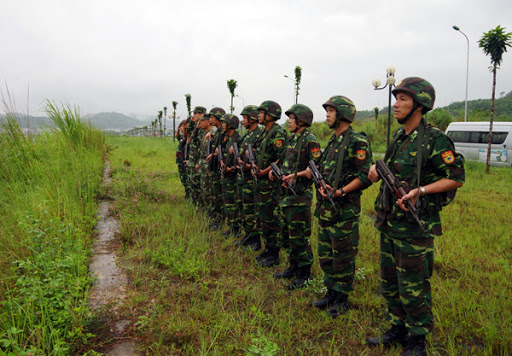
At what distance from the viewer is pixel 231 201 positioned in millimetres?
5070

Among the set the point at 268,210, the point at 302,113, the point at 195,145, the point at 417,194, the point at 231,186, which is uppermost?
the point at 302,113

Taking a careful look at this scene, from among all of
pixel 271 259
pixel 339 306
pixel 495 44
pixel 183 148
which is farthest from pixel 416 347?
Answer: pixel 495 44

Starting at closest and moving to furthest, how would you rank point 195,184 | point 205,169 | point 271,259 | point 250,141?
point 271,259, point 250,141, point 205,169, point 195,184

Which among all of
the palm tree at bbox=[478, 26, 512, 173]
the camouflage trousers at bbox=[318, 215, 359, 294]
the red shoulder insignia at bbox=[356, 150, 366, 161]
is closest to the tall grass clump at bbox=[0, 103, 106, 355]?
the camouflage trousers at bbox=[318, 215, 359, 294]

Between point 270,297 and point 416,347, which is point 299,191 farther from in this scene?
point 416,347

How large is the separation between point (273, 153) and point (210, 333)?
237cm

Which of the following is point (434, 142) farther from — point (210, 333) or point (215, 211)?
point (215, 211)

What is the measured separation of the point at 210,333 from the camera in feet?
8.23

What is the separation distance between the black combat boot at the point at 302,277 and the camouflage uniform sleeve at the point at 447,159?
185cm

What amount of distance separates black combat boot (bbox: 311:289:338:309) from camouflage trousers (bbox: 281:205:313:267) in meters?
0.49

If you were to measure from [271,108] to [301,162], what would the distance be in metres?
1.09

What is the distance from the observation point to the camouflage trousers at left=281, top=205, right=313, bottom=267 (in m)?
3.48

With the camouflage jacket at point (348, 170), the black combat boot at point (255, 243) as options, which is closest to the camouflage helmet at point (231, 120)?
the black combat boot at point (255, 243)

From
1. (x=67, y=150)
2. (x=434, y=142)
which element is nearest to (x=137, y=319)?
(x=434, y=142)
